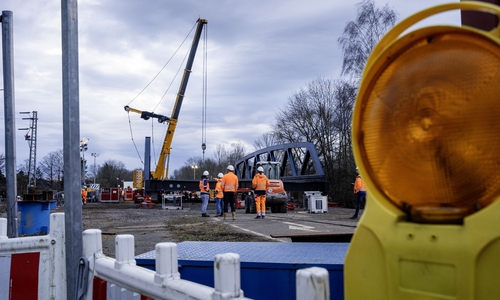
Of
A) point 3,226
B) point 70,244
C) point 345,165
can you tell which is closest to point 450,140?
point 70,244

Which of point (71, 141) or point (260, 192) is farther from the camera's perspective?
point (260, 192)

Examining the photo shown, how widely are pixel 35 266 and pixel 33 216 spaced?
364 inches

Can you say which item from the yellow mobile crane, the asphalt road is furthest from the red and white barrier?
the yellow mobile crane

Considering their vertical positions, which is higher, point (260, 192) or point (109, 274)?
point (109, 274)

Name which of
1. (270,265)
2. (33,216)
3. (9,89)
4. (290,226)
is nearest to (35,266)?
(270,265)

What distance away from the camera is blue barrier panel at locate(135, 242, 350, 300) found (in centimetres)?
186

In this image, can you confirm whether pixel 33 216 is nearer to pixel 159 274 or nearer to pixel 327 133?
pixel 159 274

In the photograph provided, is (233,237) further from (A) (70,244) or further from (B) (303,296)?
(B) (303,296)

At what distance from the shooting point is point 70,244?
241 centimetres

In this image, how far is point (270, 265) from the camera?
1.93 meters

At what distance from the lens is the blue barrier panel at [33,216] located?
10.8m

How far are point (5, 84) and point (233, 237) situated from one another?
5.05 metres

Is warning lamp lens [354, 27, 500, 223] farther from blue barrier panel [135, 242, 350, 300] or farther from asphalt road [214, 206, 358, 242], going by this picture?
asphalt road [214, 206, 358, 242]

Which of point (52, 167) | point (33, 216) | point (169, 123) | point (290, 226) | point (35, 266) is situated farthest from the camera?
point (52, 167)
